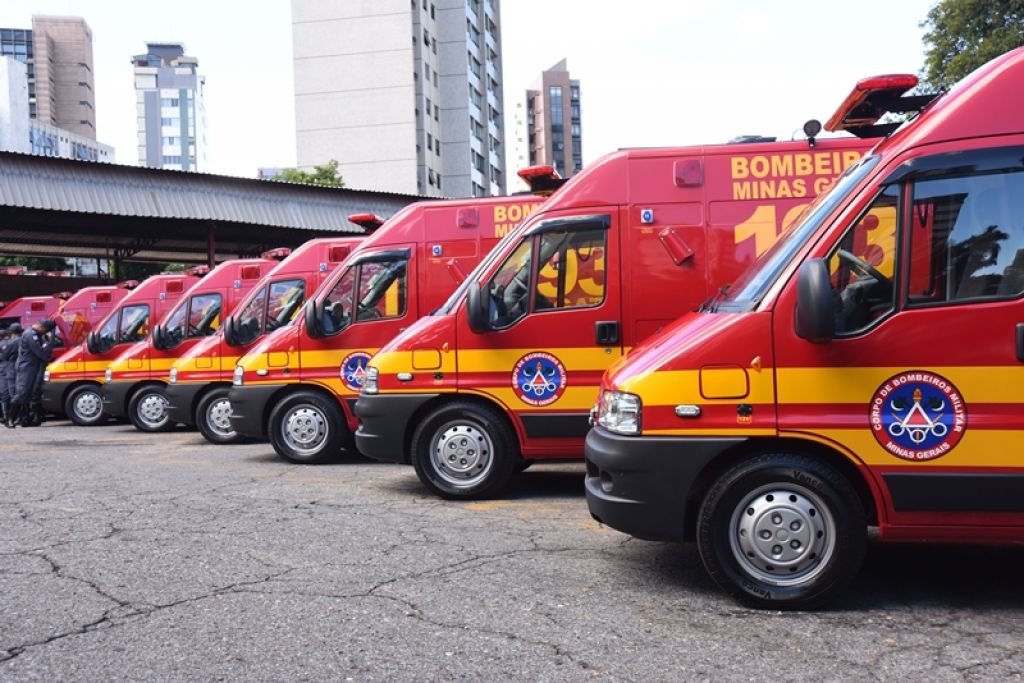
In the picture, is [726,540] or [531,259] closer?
[726,540]

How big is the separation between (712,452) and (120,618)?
113 inches

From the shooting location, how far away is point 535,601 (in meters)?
4.73

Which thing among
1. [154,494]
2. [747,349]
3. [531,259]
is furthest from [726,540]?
[154,494]

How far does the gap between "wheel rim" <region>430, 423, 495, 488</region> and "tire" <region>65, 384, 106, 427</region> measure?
444 inches

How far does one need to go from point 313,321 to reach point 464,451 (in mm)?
3266

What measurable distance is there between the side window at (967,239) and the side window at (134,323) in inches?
555

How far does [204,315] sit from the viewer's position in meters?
14.5

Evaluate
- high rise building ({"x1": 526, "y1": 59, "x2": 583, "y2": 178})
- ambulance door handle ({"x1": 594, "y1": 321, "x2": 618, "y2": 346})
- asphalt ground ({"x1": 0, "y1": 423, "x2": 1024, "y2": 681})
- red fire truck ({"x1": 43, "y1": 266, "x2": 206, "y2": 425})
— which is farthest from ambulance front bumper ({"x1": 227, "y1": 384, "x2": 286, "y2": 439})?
high rise building ({"x1": 526, "y1": 59, "x2": 583, "y2": 178})

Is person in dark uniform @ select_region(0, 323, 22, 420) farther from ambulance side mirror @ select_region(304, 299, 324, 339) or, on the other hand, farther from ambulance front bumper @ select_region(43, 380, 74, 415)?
ambulance side mirror @ select_region(304, 299, 324, 339)

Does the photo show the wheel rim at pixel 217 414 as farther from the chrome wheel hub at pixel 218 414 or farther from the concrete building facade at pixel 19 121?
the concrete building facade at pixel 19 121

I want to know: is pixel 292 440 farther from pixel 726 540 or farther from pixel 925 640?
pixel 925 640

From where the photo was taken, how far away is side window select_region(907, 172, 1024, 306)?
4.45 metres

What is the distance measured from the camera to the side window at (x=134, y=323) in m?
16.3

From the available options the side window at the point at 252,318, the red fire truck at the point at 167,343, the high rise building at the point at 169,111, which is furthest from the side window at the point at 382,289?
the high rise building at the point at 169,111
